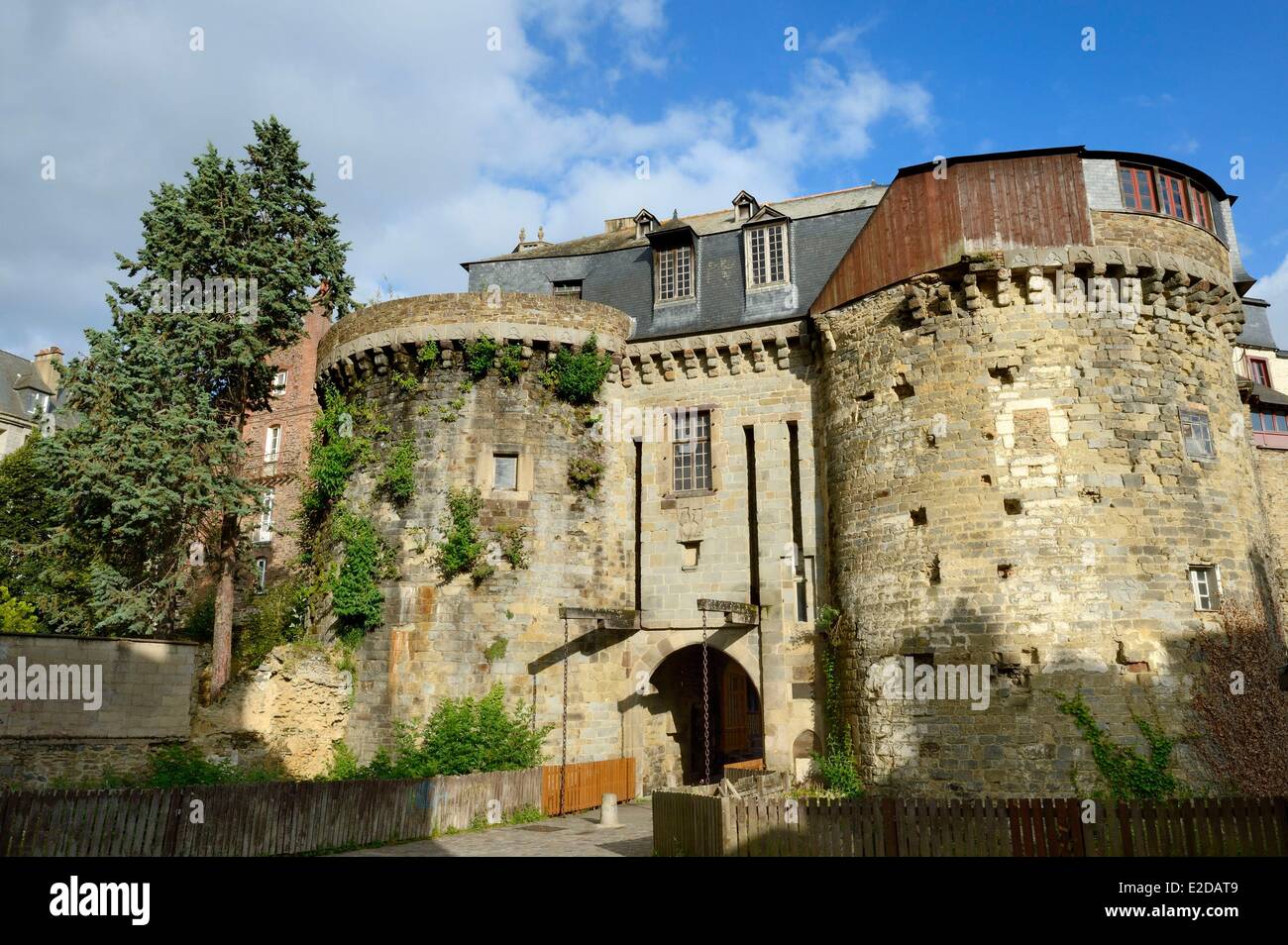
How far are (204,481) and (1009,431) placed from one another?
16159mm

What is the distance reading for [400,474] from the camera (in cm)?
1917

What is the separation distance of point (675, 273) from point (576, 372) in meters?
3.55

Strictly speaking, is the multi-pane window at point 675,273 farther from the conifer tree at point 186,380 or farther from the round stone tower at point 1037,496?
the conifer tree at point 186,380

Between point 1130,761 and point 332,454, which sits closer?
point 1130,761

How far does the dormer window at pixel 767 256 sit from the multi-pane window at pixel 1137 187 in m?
6.74

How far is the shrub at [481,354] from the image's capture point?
A: 1964 cm

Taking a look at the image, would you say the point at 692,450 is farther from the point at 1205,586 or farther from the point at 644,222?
the point at 1205,586

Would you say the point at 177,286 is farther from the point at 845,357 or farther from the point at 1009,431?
the point at 1009,431

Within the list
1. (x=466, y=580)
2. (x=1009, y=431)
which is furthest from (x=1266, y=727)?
(x=466, y=580)

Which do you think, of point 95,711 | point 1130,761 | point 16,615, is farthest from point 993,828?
point 16,615

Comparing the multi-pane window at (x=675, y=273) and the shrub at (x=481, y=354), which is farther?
the multi-pane window at (x=675, y=273)

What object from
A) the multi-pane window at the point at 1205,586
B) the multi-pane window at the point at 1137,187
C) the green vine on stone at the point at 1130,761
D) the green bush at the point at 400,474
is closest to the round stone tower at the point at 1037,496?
the multi-pane window at the point at 1205,586

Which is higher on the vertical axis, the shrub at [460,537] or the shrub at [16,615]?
the shrub at [460,537]

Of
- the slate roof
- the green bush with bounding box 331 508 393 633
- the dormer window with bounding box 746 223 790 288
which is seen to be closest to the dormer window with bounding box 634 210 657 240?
the slate roof
